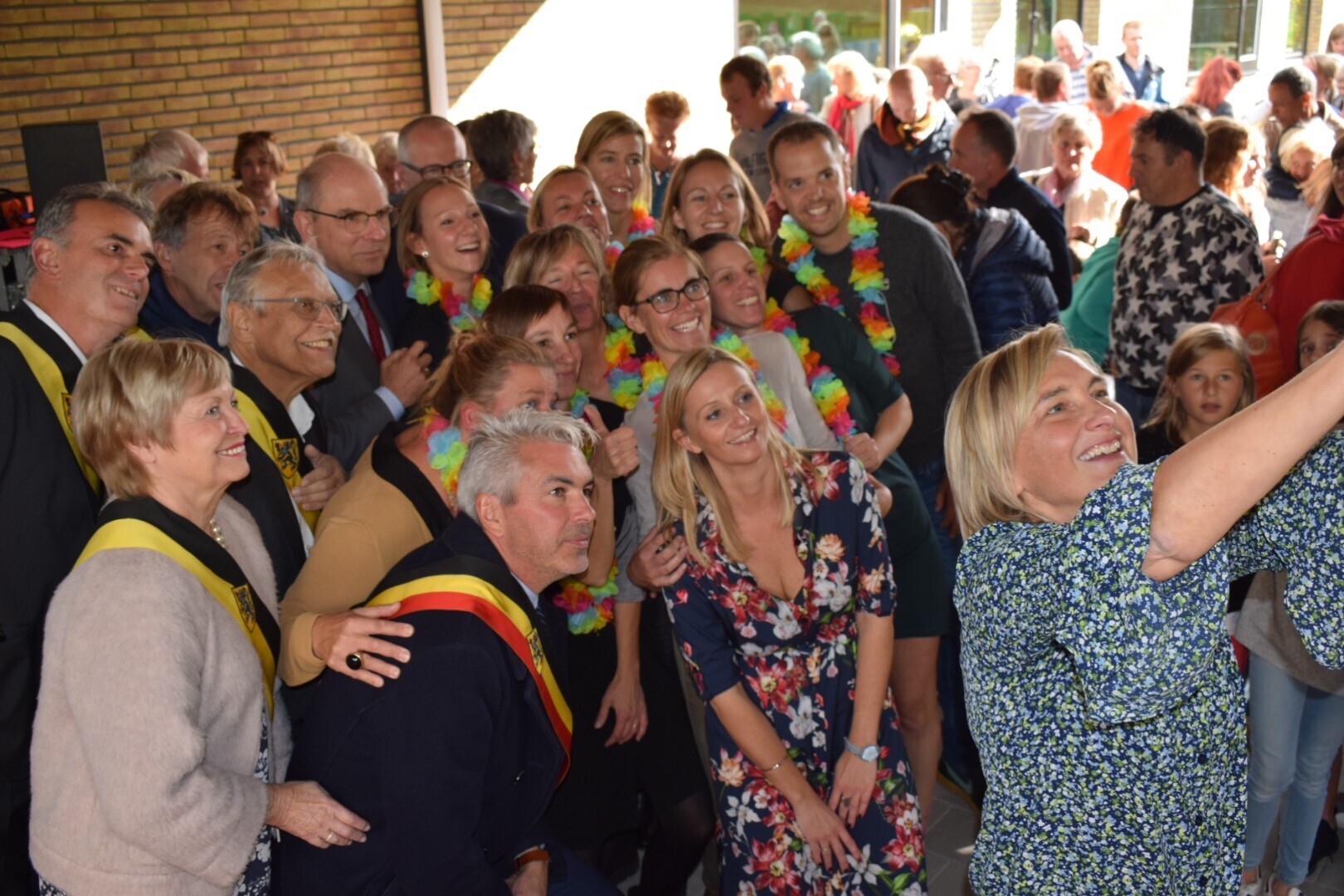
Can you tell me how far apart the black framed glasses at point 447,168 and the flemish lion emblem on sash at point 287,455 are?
227 centimetres

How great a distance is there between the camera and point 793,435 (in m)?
3.39

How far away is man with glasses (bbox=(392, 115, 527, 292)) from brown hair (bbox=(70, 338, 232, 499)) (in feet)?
8.83

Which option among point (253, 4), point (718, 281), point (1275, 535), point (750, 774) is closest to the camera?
point (1275, 535)

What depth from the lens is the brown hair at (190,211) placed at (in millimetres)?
3734

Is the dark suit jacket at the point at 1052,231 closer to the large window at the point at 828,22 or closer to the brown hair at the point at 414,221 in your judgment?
the brown hair at the point at 414,221

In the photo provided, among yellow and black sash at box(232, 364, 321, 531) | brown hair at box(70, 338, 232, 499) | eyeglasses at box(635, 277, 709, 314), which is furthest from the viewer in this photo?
eyeglasses at box(635, 277, 709, 314)

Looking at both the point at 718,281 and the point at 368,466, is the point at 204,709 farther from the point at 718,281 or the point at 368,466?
the point at 718,281

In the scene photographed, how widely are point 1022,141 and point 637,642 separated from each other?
23.0 feet

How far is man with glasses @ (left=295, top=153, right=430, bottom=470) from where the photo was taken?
3.77 meters

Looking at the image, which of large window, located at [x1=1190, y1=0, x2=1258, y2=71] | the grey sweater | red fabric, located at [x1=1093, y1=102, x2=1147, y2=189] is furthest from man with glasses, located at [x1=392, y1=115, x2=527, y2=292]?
large window, located at [x1=1190, y1=0, x2=1258, y2=71]

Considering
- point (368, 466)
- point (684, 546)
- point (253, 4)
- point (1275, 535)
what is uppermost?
point (253, 4)

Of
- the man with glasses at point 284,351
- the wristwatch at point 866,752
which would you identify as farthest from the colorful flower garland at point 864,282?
the man with glasses at point 284,351

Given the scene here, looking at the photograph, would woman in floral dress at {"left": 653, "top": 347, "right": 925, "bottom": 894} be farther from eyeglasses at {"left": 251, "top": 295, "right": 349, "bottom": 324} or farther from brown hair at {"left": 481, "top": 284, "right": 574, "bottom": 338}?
A: eyeglasses at {"left": 251, "top": 295, "right": 349, "bottom": 324}

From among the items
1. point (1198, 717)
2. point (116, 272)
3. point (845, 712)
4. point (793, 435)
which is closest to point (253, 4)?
point (116, 272)
